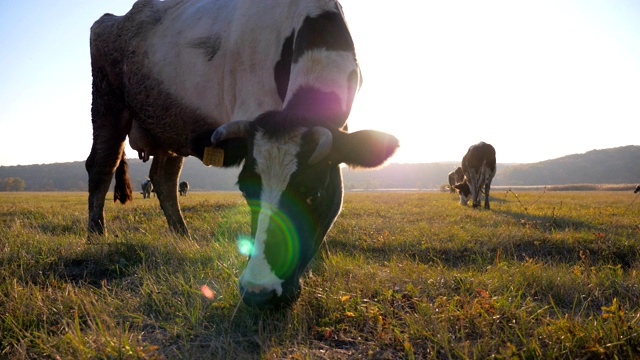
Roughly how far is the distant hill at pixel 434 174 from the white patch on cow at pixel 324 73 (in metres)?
141

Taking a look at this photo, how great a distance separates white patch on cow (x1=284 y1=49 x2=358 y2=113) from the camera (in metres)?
3.73

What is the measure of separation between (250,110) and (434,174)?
190 m

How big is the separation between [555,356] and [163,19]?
6290 millimetres

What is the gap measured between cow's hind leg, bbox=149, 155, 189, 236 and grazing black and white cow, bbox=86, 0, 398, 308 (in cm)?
2

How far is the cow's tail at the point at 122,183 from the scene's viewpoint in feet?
23.1

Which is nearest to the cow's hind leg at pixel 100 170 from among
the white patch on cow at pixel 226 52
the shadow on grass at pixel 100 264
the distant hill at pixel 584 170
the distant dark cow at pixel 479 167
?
the white patch on cow at pixel 226 52

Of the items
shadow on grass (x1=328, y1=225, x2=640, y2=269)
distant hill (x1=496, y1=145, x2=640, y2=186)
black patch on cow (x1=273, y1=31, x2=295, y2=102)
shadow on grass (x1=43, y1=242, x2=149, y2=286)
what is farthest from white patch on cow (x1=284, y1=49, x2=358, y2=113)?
distant hill (x1=496, y1=145, x2=640, y2=186)

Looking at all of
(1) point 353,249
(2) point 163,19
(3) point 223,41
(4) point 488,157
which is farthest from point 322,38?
(4) point 488,157

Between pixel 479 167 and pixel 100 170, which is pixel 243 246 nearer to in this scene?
pixel 100 170

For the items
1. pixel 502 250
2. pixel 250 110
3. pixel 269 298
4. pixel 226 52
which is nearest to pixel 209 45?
pixel 226 52

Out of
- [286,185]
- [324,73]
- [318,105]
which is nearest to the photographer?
[286,185]

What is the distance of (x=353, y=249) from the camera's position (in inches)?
208

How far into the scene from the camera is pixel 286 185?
287 centimetres

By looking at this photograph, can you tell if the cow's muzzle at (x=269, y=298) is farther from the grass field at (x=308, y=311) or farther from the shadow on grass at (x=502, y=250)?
the shadow on grass at (x=502, y=250)
